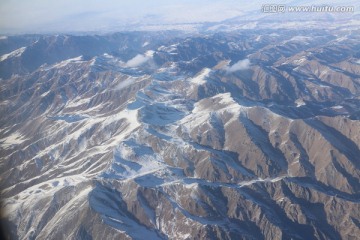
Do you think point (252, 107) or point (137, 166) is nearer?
point (137, 166)

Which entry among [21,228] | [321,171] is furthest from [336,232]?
[21,228]

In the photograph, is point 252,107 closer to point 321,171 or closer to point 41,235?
point 321,171

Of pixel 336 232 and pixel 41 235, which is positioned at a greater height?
pixel 41 235

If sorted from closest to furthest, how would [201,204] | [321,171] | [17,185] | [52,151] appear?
[201,204] → [321,171] → [17,185] → [52,151]

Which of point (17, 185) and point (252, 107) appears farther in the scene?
point (252, 107)

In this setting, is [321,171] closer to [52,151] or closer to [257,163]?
[257,163]

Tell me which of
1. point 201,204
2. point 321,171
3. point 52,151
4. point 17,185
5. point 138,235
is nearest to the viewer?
point 138,235

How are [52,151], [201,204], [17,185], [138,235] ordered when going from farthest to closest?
[52,151]
[17,185]
[201,204]
[138,235]

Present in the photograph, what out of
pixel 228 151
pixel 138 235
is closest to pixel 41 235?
pixel 138 235
